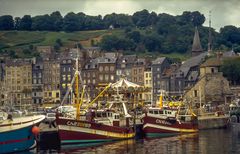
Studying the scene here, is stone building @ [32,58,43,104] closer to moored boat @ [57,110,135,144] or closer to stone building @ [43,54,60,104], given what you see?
stone building @ [43,54,60,104]

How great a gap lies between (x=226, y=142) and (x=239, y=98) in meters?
51.2

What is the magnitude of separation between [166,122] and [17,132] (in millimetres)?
25965

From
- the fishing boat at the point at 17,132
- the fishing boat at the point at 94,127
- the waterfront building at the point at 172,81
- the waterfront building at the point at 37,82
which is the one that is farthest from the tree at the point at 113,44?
the fishing boat at the point at 17,132

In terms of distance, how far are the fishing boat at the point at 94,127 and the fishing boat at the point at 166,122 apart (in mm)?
2930

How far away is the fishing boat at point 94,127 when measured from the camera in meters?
72.3

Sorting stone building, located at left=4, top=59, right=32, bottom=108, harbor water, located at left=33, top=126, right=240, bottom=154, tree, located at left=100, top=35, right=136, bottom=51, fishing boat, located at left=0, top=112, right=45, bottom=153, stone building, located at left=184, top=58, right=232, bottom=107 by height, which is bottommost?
harbor water, located at left=33, top=126, right=240, bottom=154

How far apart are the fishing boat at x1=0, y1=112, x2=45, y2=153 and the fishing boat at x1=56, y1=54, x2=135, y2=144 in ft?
12.6

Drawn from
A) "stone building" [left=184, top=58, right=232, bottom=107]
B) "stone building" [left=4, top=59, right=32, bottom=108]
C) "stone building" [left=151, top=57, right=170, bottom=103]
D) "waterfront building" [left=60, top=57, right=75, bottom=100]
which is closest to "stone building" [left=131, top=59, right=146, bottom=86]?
"stone building" [left=151, top=57, right=170, bottom=103]

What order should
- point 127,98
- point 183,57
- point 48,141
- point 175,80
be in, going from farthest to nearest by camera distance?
point 183,57
point 175,80
point 127,98
point 48,141

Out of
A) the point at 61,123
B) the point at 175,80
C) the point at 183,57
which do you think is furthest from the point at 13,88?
the point at 61,123

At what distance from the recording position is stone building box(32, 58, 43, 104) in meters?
159

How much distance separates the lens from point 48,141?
77.7 meters

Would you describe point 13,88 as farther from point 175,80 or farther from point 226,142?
point 226,142

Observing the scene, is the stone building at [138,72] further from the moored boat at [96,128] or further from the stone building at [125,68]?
the moored boat at [96,128]
